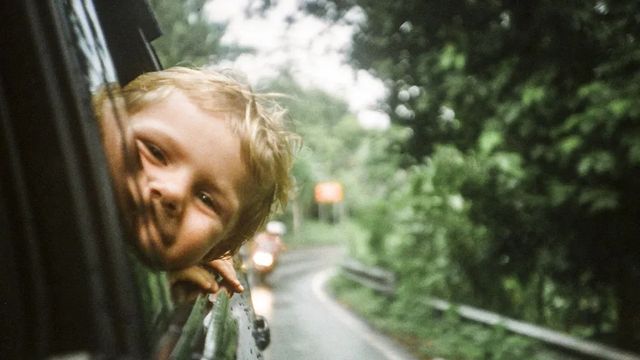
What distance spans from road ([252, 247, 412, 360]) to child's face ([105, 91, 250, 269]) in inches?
254

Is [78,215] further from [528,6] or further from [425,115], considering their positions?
[425,115]

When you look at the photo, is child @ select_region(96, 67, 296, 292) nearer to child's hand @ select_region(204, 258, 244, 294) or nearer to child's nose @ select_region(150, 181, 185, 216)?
child's nose @ select_region(150, 181, 185, 216)

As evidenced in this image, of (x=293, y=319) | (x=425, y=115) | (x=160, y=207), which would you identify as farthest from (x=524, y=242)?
(x=160, y=207)

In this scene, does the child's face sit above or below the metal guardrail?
above

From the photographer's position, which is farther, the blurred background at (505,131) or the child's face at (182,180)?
the blurred background at (505,131)

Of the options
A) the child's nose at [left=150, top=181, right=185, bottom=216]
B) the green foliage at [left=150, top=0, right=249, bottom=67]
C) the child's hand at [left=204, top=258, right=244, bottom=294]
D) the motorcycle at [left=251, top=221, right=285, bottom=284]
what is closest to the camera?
the child's nose at [left=150, top=181, right=185, bottom=216]

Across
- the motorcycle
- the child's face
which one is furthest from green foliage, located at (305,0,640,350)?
the motorcycle

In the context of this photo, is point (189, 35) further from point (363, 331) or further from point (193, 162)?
point (363, 331)

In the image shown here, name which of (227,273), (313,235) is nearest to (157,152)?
(227,273)

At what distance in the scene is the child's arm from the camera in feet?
6.50

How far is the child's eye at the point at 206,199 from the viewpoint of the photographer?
1710mm

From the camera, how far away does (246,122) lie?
1.93m

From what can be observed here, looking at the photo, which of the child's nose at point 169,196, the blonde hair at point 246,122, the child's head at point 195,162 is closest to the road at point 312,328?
the blonde hair at point 246,122

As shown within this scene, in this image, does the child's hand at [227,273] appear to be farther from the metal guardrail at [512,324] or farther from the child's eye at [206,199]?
the metal guardrail at [512,324]
